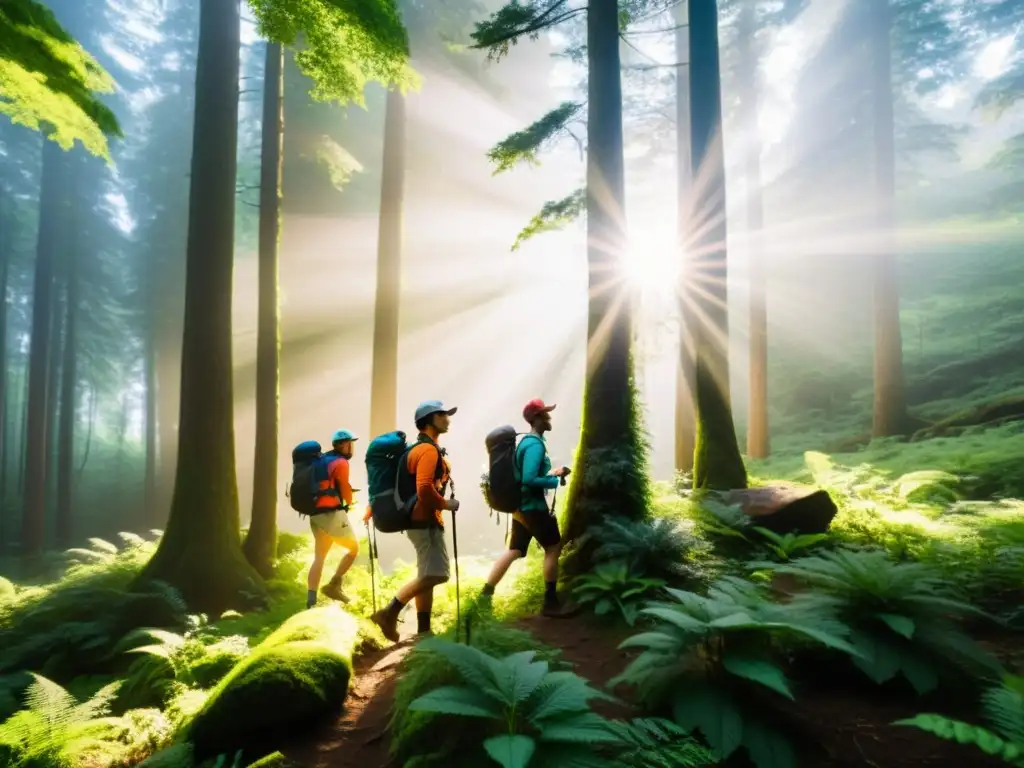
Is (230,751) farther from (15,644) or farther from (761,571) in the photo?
(15,644)

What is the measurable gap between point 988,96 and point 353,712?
2583cm

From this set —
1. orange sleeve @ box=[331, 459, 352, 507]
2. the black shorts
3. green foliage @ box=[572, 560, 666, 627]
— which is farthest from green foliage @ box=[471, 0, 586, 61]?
green foliage @ box=[572, 560, 666, 627]

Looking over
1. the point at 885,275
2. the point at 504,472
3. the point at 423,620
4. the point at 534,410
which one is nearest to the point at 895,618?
the point at 504,472

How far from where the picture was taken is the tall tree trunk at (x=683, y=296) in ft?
28.6

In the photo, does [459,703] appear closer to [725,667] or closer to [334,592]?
[725,667]

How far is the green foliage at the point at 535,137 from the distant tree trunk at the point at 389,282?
5.95m

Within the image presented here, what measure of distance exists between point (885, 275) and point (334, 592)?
16510 millimetres

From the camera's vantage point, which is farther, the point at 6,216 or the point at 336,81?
the point at 6,216

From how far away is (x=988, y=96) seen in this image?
1794cm

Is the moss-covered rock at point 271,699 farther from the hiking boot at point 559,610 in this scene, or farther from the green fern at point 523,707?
the hiking boot at point 559,610

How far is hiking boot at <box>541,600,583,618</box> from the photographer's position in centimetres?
536

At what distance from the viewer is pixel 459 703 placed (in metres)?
2.68

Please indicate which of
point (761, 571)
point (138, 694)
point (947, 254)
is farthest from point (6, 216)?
point (947, 254)

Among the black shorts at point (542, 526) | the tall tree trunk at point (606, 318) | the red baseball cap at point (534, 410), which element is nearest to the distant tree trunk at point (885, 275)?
the tall tree trunk at point (606, 318)
